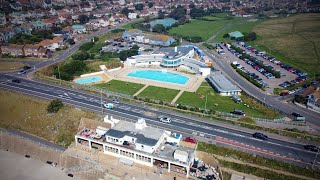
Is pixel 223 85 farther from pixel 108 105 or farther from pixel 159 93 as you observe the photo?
pixel 108 105

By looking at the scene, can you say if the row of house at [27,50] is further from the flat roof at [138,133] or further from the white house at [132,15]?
the white house at [132,15]

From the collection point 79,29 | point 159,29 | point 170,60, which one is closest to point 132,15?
point 159,29

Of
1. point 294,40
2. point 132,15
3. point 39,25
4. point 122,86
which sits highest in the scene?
point 132,15

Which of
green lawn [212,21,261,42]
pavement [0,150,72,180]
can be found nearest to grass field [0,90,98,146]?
pavement [0,150,72,180]

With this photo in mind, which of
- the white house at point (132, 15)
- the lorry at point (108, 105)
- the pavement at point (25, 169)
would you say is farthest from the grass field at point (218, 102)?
the white house at point (132, 15)

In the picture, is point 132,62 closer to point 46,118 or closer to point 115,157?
point 46,118

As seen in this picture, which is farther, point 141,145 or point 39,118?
point 39,118
